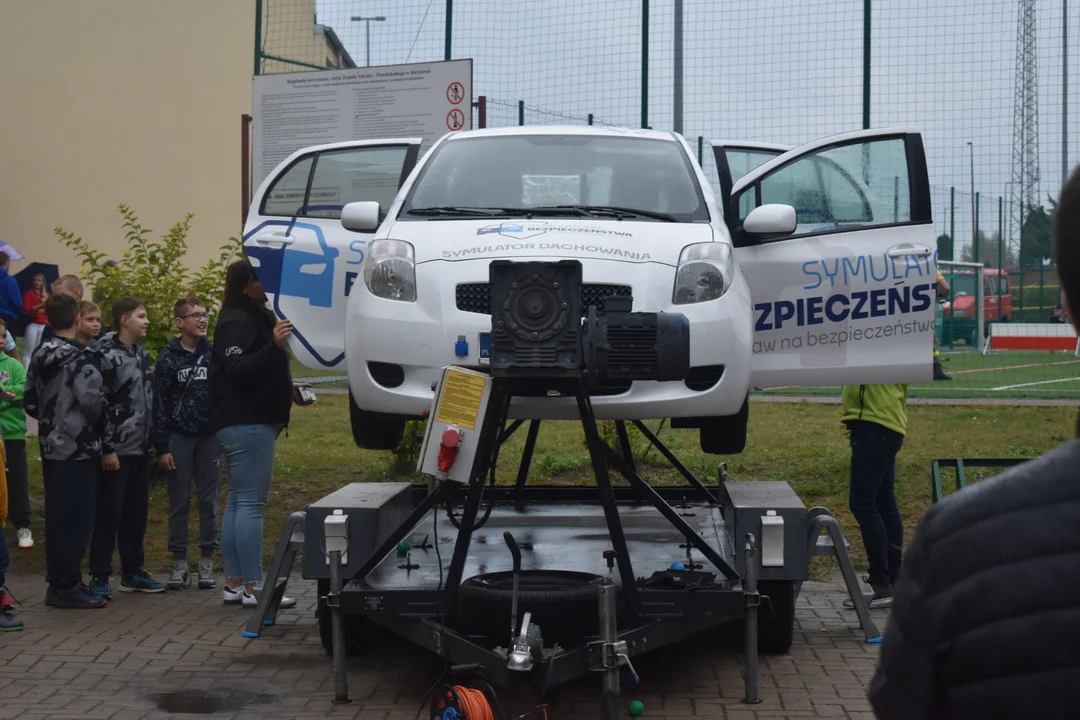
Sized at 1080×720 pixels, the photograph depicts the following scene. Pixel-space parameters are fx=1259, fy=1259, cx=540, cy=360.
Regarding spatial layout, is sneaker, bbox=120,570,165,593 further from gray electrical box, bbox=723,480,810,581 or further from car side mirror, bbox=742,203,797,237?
car side mirror, bbox=742,203,797,237

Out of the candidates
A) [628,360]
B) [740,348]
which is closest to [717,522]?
[740,348]

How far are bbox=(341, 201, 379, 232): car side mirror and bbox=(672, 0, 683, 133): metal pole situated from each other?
Result: 4749mm

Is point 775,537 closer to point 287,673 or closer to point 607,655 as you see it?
point 607,655

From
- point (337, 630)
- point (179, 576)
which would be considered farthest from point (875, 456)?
point (179, 576)

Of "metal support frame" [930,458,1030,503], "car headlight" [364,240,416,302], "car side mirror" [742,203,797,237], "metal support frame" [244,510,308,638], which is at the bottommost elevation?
"metal support frame" [244,510,308,638]

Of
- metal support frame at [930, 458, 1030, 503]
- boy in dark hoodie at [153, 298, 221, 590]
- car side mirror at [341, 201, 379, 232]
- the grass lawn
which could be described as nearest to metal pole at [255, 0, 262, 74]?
the grass lawn

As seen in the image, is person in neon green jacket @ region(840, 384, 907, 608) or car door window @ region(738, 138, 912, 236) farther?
person in neon green jacket @ region(840, 384, 907, 608)

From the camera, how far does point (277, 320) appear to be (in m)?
7.07

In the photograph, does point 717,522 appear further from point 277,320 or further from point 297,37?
point 297,37

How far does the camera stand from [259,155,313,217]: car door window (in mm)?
7238

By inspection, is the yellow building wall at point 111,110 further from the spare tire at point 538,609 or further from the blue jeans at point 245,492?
the spare tire at point 538,609

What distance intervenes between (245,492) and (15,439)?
8.07ft

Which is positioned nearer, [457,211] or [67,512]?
[457,211]

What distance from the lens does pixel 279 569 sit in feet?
19.3
